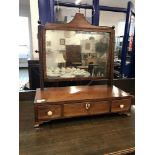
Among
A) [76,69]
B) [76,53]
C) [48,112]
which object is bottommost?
[48,112]

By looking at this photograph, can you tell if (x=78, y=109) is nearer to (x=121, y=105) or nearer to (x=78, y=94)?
(x=78, y=94)

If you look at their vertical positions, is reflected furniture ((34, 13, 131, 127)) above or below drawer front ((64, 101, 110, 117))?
above

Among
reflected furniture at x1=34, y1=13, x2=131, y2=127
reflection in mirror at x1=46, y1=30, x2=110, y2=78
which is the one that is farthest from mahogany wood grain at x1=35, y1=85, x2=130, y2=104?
reflection in mirror at x1=46, y1=30, x2=110, y2=78

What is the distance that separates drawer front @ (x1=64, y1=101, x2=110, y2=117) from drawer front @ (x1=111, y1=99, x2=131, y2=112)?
0.04 metres

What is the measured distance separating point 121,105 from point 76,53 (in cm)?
47

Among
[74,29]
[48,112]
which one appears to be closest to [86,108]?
[48,112]

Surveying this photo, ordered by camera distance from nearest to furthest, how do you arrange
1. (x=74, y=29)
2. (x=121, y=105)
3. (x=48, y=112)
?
(x=48, y=112)
(x=121, y=105)
(x=74, y=29)

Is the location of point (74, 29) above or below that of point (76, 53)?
above

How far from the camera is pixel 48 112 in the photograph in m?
0.93

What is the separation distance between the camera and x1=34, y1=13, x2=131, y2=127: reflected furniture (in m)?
0.96

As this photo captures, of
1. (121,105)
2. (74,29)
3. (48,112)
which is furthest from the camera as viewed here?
(74,29)

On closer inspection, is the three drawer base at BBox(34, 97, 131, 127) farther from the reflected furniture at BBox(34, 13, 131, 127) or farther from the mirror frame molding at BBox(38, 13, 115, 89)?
the mirror frame molding at BBox(38, 13, 115, 89)

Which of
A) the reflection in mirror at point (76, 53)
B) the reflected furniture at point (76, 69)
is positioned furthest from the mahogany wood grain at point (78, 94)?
the reflection in mirror at point (76, 53)
